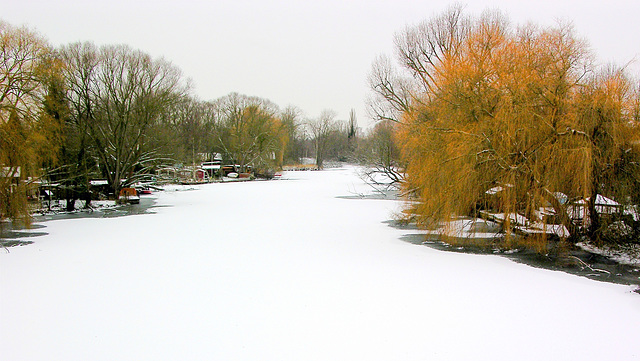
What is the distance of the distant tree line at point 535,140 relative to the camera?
1002 cm

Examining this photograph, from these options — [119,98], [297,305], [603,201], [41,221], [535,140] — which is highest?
[119,98]

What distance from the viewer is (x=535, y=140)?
10.7m

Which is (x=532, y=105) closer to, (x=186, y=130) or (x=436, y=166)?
(x=436, y=166)

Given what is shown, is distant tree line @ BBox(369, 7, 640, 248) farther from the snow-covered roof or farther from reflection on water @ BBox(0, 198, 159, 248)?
reflection on water @ BBox(0, 198, 159, 248)

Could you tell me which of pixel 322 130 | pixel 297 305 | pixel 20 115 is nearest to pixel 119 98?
pixel 20 115

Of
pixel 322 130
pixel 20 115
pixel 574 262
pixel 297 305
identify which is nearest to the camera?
pixel 297 305

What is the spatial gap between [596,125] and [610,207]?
6.50 feet

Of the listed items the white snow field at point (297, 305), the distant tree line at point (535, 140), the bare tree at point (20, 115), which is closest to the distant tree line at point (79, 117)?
the bare tree at point (20, 115)

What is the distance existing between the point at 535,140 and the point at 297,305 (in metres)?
7.26

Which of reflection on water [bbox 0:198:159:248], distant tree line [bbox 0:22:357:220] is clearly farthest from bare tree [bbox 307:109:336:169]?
reflection on water [bbox 0:198:159:248]

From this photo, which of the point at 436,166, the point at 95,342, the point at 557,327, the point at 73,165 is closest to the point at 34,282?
the point at 95,342

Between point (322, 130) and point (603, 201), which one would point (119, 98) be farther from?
point (322, 130)

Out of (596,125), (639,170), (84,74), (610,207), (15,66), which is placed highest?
(84,74)

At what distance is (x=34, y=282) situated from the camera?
29.2 feet
